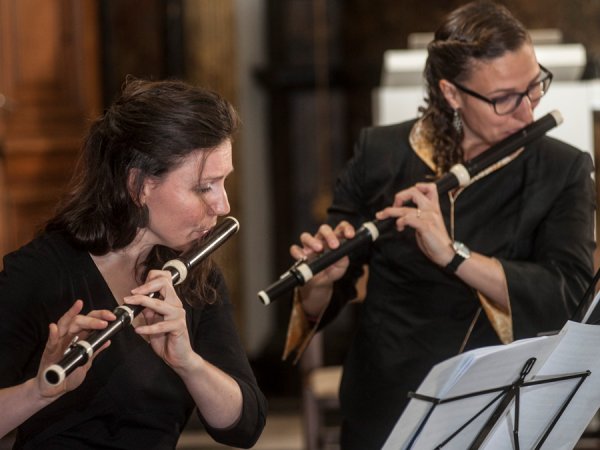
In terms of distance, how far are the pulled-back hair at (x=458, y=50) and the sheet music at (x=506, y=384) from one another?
65 centimetres

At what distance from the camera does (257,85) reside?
550cm

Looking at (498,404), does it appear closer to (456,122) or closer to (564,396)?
(564,396)

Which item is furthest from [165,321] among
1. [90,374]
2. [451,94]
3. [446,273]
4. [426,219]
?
[451,94]

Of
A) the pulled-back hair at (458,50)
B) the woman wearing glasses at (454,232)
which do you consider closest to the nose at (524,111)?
the woman wearing glasses at (454,232)

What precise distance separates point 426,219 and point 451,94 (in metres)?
0.32

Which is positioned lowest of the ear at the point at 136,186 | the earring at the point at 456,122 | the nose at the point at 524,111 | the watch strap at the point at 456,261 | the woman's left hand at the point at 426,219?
the watch strap at the point at 456,261

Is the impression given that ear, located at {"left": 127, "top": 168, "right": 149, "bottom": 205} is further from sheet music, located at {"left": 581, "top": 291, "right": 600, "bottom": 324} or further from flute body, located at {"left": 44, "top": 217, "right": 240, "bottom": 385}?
sheet music, located at {"left": 581, "top": 291, "right": 600, "bottom": 324}

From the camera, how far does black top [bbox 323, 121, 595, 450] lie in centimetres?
245

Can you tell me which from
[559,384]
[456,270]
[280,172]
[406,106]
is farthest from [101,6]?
[559,384]

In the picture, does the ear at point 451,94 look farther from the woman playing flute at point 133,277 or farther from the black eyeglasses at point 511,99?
the woman playing flute at point 133,277

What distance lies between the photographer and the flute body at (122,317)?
1799 mm

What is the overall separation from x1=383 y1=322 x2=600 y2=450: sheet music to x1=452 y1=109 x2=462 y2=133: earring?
70 centimetres

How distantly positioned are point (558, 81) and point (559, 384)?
1965mm

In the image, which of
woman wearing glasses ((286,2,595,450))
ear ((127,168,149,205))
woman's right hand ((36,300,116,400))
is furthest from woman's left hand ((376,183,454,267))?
woman's right hand ((36,300,116,400))
